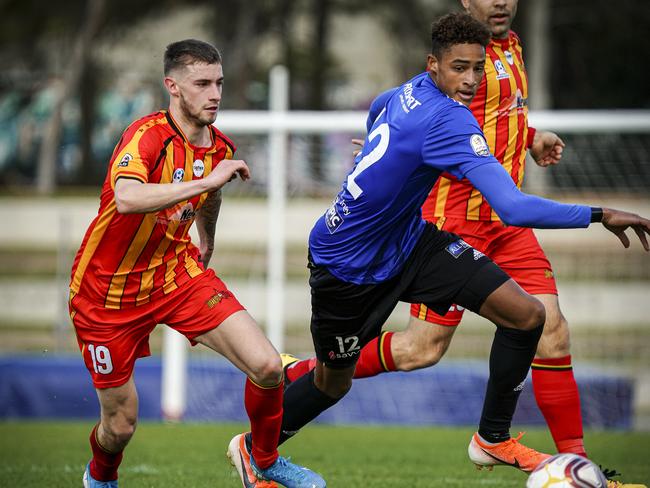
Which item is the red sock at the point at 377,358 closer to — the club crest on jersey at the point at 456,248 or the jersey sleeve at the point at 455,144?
the club crest on jersey at the point at 456,248

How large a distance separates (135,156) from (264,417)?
1.46 m

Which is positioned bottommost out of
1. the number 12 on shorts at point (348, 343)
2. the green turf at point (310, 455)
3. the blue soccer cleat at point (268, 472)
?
the green turf at point (310, 455)

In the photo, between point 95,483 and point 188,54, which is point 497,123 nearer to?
point 188,54

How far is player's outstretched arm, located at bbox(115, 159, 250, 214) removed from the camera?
16.5 feet

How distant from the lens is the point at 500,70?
621 cm

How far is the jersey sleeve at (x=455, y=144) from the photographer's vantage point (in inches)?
199

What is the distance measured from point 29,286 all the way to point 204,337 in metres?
13.9

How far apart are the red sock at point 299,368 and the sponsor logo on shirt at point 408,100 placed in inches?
69.8

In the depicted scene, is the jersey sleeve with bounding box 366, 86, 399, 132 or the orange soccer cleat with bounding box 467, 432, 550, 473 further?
the jersey sleeve with bounding box 366, 86, 399, 132

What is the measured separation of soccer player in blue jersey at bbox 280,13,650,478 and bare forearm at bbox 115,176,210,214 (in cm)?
82

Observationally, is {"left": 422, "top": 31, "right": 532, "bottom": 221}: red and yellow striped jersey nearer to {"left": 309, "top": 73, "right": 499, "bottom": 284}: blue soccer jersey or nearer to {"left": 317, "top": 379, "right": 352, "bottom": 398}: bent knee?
{"left": 309, "top": 73, "right": 499, "bottom": 284}: blue soccer jersey

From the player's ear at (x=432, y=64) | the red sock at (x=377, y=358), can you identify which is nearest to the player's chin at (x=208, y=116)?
the player's ear at (x=432, y=64)

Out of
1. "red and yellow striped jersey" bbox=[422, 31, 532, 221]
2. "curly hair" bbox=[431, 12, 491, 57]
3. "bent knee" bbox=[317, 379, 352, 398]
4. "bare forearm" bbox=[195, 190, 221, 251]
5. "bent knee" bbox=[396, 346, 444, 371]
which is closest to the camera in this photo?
"curly hair" bbox=[431, 12, 491, 57]

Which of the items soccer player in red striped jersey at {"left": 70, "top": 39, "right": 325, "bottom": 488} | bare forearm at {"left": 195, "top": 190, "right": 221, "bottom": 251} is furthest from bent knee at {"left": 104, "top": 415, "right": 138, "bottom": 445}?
bare forearm at {"left": 195, "top": 190, "right": 221, "bottom": 251}
